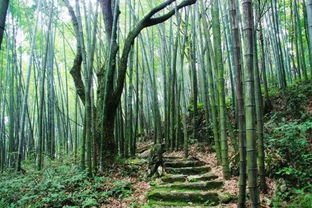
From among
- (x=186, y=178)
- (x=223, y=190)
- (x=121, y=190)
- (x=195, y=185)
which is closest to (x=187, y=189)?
(x=195, y=185)

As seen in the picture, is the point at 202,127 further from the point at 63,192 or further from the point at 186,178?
the point at 63,192

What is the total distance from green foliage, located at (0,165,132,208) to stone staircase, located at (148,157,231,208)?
0.54 metres

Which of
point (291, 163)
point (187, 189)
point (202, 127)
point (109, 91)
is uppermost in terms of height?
point (109, 91)

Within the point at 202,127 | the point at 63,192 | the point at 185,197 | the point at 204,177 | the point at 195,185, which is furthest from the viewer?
the point at 202,127

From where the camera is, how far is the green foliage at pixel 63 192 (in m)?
3.92

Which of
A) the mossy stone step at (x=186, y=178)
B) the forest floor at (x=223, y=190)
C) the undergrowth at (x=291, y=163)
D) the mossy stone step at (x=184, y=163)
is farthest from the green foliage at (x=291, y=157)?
the mossy stone step at (x=184, y=163)

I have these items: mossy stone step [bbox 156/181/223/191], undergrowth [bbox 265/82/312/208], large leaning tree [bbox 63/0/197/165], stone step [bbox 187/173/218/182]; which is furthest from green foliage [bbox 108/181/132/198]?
undergrowth [bbox 265/82/312/208]

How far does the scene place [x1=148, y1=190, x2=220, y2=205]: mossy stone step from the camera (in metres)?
3.90

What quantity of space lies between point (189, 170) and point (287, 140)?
1.84 metres

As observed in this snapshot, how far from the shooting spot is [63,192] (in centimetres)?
420

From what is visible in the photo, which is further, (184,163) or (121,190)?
(184,163)

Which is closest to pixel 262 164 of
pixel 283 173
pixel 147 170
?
pixel 283 173

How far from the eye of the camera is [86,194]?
4121mm

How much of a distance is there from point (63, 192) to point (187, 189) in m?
1.82
